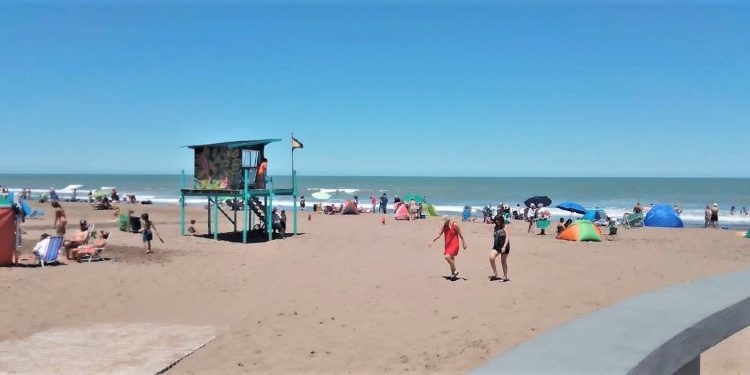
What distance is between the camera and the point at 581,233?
68.0 ft

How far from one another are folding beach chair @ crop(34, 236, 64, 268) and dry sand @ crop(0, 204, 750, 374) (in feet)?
1.83

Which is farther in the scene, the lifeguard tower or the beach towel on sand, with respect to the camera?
the beach towel on sand

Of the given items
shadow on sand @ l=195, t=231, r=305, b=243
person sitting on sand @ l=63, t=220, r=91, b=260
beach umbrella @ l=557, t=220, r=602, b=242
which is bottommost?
shadow on sand @ l=195, t=231, r=305, b=243

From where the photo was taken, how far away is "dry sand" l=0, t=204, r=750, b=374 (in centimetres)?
707

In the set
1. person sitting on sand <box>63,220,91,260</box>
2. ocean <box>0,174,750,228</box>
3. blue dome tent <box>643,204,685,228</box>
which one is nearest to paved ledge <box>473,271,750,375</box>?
person sitting on sand <box>63,220,91,260</box>

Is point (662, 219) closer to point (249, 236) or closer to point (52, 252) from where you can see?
point (249, 236)

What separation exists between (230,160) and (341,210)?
57.4ft

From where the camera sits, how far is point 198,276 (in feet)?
40.9

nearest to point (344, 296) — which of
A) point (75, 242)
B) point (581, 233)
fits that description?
point (75, 242)

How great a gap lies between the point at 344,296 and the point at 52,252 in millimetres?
7418

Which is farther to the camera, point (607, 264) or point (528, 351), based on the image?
point (607, 264)

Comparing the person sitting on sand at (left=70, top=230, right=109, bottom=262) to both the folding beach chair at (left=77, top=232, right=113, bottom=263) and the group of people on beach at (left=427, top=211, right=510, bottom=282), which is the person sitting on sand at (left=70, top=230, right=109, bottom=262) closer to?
the folding beach chair at (left=77, top=232, right=113, bottom=263)

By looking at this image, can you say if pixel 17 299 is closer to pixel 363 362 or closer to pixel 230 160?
pixel 363 362

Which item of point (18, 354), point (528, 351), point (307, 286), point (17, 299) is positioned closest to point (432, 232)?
point (307, 286)
